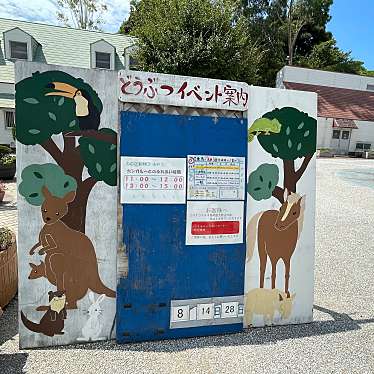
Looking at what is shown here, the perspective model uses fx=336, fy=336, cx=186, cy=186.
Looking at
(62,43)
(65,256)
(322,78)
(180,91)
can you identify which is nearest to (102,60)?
(62,43)

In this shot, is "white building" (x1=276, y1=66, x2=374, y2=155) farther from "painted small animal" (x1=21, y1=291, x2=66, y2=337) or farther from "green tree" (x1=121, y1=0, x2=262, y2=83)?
"painted small animal" (x1=21, y1=291, x2=66, y2=337)

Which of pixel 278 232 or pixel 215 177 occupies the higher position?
pixel 215 177

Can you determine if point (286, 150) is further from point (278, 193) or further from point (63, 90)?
point (63, 90)

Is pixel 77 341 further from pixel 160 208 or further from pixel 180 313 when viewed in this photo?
pixel 160 208

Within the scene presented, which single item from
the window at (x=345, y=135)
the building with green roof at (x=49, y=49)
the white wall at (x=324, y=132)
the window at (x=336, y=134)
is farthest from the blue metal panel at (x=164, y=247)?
the window at (x=345, y=135)

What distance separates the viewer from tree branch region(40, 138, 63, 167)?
2569mm

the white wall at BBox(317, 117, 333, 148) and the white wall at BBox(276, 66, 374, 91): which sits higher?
the white wall at BBox(276, 66, 374, 91)

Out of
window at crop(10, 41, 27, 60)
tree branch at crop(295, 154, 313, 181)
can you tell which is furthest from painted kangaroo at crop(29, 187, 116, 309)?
window at crop(10, 41, 27, 60)

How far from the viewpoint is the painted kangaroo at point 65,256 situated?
8.73ft

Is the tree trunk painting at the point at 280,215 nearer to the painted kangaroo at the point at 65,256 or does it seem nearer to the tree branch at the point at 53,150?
the painted kangaroo at the point at 65,256

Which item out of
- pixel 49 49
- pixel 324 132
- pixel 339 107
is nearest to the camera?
pixel 49 49

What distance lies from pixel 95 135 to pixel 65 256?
100 centimetres

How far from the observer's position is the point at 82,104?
2.60 m

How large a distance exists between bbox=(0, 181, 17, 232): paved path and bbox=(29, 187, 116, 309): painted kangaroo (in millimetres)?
3701
